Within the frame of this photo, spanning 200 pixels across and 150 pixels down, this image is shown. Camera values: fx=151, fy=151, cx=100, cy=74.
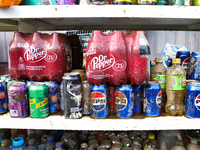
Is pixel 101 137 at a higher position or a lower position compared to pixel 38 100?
lower

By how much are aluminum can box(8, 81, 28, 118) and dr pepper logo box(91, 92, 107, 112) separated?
1.38ft

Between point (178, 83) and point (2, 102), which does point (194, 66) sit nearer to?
point (178, 83)

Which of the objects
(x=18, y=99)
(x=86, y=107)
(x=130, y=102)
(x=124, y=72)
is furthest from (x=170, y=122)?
(x=18, y=99)

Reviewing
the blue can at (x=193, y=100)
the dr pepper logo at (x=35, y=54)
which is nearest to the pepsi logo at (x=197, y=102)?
the blue can at (x=193, y=100)

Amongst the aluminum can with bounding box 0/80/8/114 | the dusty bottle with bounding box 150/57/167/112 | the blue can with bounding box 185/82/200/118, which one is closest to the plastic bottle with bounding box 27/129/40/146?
the aluminum can with bounding box 0/80/8/114

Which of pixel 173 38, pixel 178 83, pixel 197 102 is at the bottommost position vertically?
pixel 197 102

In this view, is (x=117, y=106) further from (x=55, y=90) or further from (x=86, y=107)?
(x=55, y=90)

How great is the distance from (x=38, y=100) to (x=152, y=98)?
27.6 inches

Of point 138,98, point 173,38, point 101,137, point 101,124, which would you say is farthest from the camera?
point 173,38

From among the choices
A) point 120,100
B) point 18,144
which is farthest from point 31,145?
point 120,100

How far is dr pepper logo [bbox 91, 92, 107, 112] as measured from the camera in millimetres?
908

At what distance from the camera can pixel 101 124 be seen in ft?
2.94

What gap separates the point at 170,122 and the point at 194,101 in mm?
198

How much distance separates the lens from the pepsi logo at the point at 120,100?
920 mm
